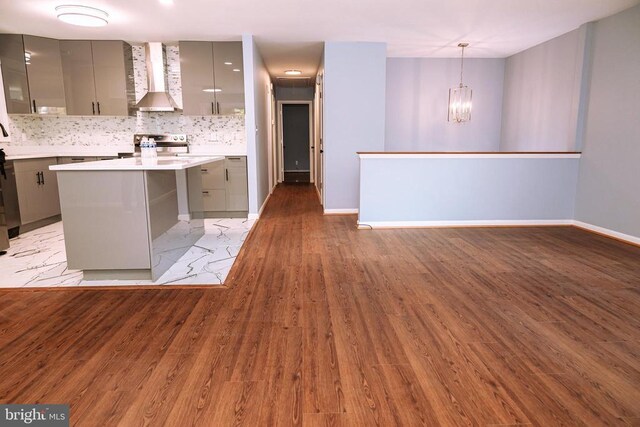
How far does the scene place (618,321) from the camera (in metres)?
2.40

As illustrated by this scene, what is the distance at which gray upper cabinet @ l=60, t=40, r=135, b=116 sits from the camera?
5.42 meters

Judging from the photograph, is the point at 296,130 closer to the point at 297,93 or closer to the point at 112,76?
the point at 297,93

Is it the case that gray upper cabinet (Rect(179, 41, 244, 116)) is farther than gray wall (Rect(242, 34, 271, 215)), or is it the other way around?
gray upper cabinet (Rect(179, 41, 244, 116))

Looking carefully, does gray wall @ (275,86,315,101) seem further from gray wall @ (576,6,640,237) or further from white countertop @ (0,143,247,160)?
gray wall @ (576,6,640,237)

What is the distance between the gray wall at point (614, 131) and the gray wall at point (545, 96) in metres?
0.22

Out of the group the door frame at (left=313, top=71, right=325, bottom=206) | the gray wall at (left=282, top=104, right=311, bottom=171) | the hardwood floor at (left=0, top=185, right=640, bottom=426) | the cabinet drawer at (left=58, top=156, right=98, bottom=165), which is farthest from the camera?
the gray wall at (left=282, top=104, right=311, bottom=171)

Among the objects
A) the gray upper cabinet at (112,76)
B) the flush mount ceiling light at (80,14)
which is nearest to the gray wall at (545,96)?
the flush mount ceiling light at (80,14)

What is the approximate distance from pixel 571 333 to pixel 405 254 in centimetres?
174

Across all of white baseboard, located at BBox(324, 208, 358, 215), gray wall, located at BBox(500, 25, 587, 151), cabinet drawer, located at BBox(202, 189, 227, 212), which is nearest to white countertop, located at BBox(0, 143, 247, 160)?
cabinet drawer, located at BBox(202, 189, 227, 212)

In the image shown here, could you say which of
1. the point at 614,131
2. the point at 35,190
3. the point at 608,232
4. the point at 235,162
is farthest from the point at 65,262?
the point at 614,131

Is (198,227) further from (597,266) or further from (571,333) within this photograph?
(597,266)

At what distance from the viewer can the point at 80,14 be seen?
3.93m

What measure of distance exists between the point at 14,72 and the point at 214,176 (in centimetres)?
286

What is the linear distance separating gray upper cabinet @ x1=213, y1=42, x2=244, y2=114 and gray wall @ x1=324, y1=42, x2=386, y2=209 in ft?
4.03
